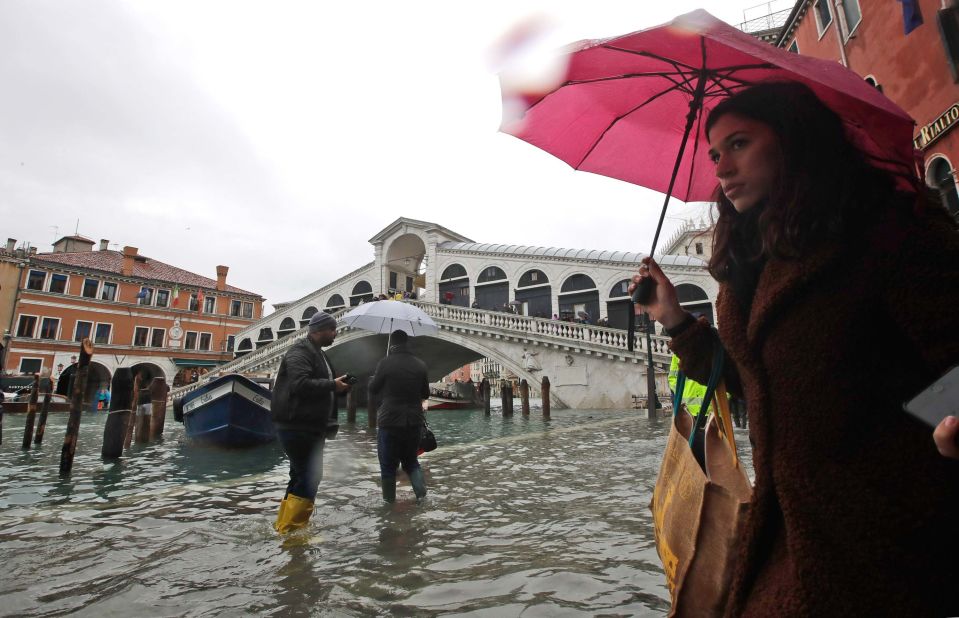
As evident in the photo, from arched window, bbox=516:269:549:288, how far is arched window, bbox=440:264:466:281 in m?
3.96

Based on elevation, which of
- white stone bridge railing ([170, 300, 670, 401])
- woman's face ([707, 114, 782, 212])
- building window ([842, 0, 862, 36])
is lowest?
woman's face ([707, 114, 782, 212])

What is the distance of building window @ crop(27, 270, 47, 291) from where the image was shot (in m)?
30.7

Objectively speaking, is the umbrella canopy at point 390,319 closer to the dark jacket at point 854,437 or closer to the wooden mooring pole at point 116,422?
the wooden mooring pole at point 116,422

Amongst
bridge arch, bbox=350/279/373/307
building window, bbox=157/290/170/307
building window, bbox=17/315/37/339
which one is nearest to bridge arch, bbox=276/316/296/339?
bridge arch, bbox=350/279/373/307

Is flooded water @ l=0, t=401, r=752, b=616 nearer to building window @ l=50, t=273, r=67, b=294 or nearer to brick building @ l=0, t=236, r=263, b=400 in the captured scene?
brick building @ l=0, t=236, r=263, b=400

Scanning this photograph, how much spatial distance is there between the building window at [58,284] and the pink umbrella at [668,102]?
40268 mm

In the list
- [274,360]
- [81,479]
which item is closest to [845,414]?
[81,479]

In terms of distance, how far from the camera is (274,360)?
25.4m

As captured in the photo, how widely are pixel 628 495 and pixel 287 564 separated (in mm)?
3132

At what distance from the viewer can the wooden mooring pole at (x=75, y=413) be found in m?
6.81

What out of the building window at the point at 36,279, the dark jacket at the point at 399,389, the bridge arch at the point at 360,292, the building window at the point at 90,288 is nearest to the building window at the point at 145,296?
the building window at the point at 90,288

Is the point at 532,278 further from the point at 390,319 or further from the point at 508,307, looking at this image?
the point at 390,319

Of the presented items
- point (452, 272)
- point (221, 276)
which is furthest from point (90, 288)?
point (452, 272)

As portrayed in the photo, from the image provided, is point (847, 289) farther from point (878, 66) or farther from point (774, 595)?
point (878, 66)
